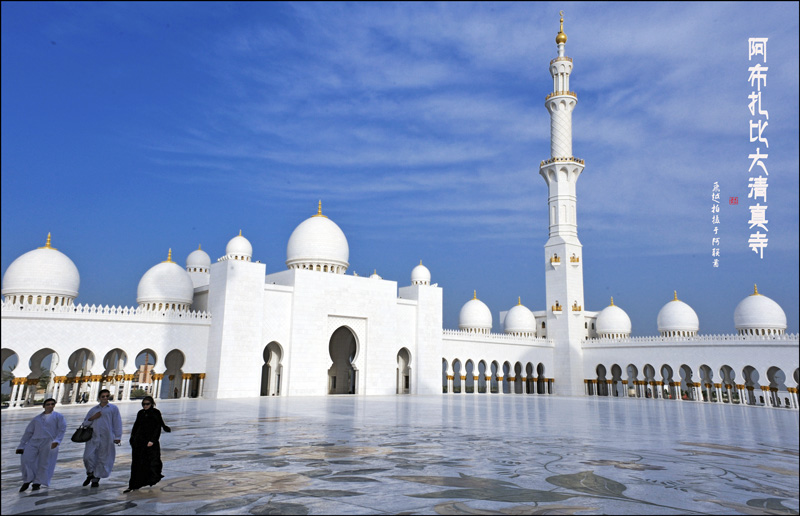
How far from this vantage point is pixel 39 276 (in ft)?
66.9

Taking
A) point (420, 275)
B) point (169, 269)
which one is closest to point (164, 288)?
point (169, 269)

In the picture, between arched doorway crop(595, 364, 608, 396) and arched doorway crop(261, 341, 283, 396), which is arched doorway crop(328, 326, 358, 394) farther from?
arched doorway crop(595, 364, 608, 396)

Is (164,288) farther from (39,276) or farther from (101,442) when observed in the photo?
(101,442)

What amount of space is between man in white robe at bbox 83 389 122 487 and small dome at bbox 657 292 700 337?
102 ft

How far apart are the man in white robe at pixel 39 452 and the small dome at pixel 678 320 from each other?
31.6 metres

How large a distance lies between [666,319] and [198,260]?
85.4 ft

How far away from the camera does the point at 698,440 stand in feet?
27.3

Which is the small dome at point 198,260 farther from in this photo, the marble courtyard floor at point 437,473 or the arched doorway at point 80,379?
the marble courtyard floor at point 437,473

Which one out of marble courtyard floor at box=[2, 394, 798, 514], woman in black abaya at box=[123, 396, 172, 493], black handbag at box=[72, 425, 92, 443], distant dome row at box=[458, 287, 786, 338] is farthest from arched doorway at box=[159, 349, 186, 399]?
woman in black abaya at box=[123, 396, 172, 493]

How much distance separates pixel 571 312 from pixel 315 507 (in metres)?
30.3

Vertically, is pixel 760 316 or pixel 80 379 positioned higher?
pixel 760 316

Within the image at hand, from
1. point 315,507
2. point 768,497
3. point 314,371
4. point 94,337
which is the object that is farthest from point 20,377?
point 768,497

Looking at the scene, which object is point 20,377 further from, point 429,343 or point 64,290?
point 429,343

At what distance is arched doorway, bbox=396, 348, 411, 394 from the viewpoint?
27.2m
